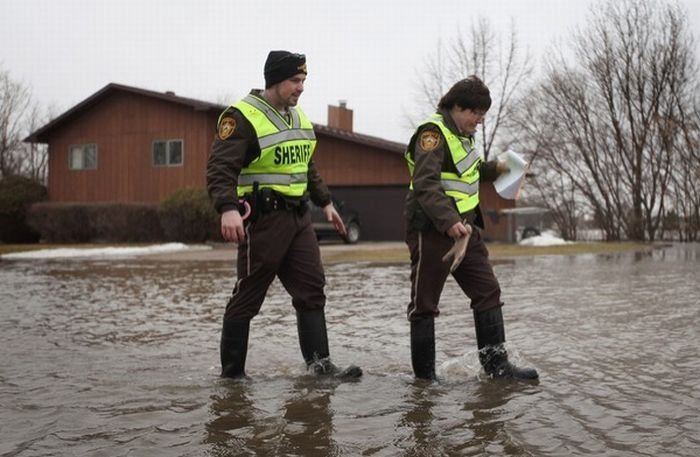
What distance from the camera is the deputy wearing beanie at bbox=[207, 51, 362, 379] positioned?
4172 mm

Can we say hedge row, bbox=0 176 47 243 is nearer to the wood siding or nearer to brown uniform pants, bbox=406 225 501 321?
the wood siding

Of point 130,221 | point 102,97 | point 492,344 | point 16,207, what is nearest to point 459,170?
point 492,344

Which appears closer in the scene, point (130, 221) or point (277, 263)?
point (277, 263)

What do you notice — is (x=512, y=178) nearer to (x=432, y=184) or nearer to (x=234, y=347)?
(x=432, y=184)

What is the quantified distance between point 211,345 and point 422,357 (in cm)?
195

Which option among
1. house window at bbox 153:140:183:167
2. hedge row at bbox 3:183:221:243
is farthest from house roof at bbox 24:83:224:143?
hedge row at bbox 3:183:221:243

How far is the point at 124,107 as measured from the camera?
99.6 ft

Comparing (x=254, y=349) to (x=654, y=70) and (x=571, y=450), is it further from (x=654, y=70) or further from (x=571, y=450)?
(x=654, y=70)

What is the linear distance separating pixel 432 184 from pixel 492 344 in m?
1.00

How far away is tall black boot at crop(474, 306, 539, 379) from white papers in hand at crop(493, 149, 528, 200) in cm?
72

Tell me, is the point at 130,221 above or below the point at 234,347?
above

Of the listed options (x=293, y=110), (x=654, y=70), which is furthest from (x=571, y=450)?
(x=654, y=70)

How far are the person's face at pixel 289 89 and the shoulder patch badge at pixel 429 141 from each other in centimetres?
74

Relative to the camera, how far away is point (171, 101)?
2892cm
